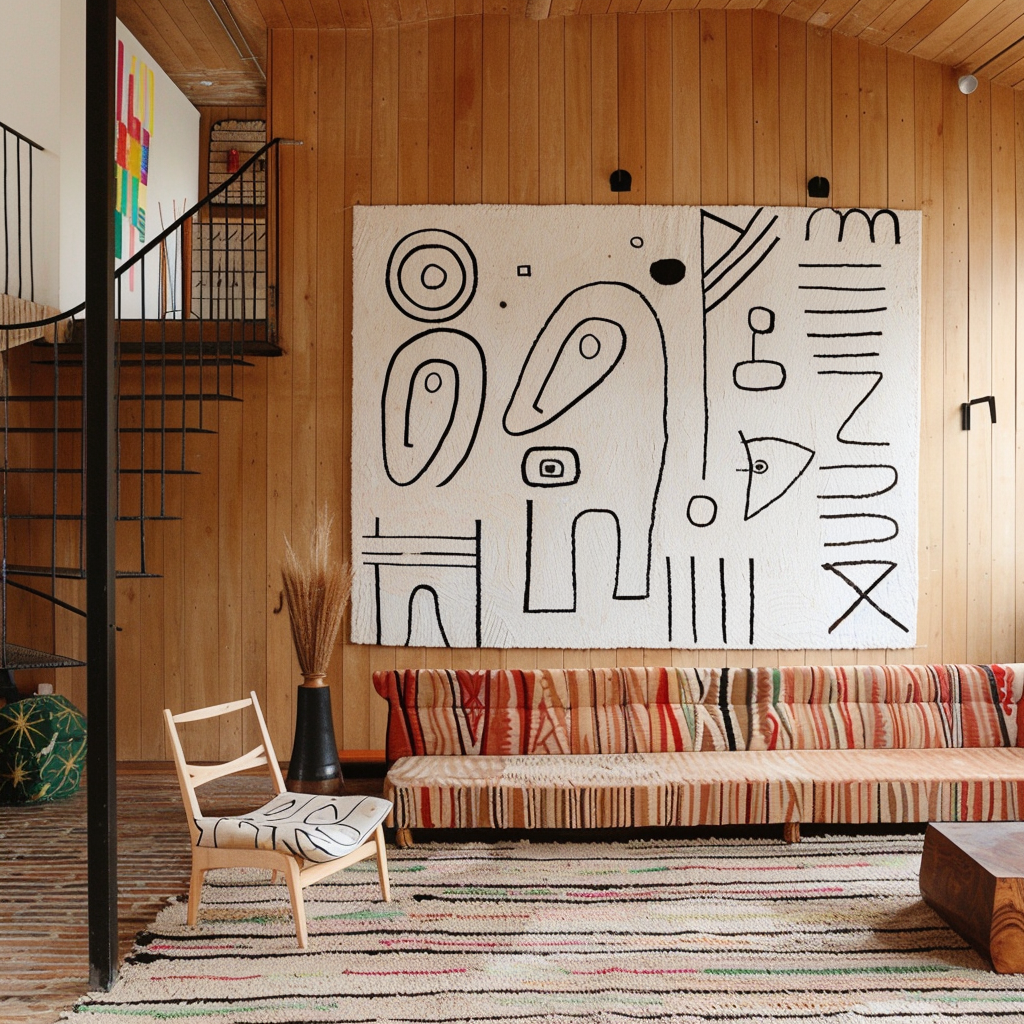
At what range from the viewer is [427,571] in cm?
442

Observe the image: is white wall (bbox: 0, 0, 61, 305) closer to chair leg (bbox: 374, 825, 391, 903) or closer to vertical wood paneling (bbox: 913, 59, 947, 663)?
chair leg (bbox: 374, 825, 391, 903)

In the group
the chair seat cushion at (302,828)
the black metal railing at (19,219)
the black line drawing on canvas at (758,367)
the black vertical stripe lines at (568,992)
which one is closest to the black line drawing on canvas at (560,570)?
the black line drawing on canvas at (758,367)

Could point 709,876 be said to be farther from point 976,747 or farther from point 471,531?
point 471,531

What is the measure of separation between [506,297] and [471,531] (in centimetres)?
114

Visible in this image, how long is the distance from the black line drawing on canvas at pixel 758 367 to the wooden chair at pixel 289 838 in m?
2.67

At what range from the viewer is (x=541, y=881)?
10.3 feet

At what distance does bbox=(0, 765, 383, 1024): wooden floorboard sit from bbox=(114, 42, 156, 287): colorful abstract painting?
293 centimetres

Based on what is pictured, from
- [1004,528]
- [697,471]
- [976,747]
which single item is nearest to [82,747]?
[697,471]

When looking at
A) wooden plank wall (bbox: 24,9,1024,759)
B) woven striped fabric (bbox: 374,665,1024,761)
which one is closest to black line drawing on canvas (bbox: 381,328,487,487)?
wooden plank wall (bbox: 24,9,1024,759)

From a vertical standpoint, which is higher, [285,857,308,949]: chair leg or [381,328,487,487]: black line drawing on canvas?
[381,328,487,487]: black line drawing on canvas

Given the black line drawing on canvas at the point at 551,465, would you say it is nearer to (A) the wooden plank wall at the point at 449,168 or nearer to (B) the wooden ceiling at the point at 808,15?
(A) the wooden plank wall at the point at 449,168

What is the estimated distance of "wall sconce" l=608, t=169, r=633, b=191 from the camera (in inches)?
175

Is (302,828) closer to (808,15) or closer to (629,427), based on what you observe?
(629,427)

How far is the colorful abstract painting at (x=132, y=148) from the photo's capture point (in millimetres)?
5062
